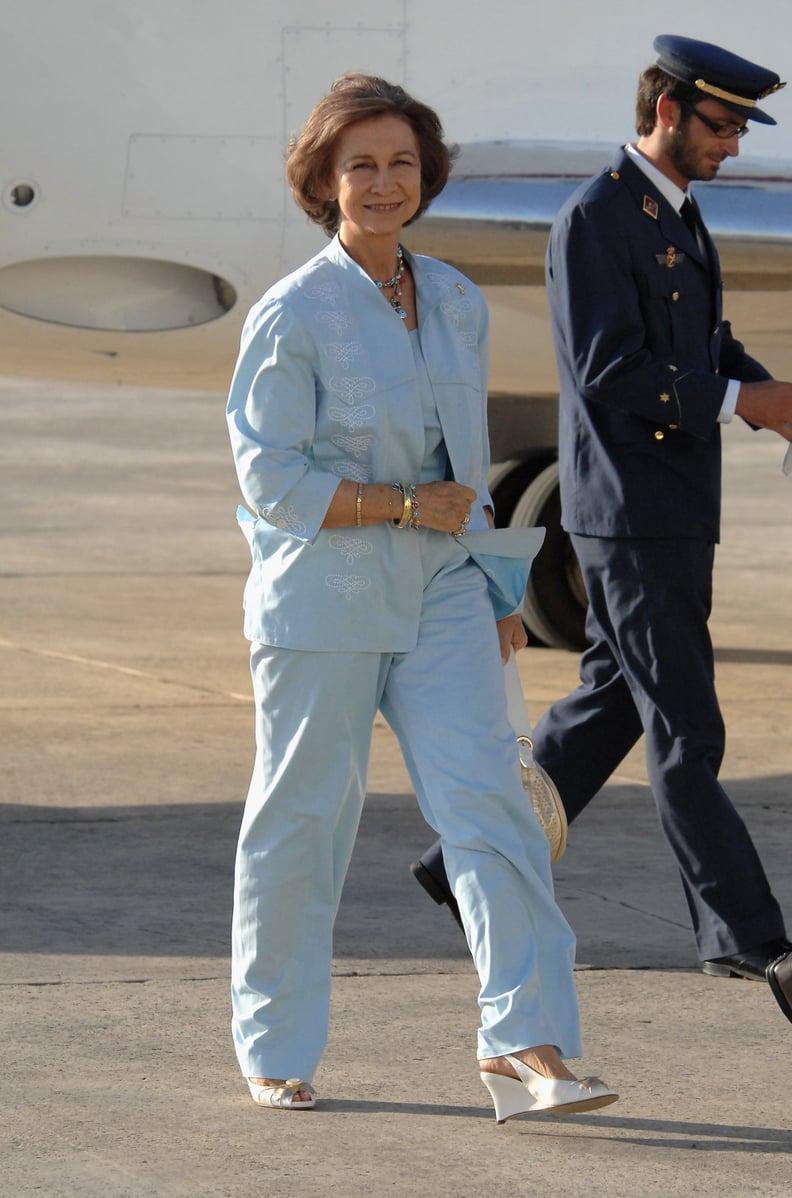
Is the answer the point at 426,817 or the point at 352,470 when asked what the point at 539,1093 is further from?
the point at 352,470

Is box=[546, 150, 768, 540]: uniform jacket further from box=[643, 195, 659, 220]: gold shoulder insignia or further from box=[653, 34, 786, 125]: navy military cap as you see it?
box=[653, 34, 786, 125]: navy military cap

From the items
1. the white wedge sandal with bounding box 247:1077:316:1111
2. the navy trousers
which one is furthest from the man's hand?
the white wedge sandal with bounding box 247:1077:316:1111

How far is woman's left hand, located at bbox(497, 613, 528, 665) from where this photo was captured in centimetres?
422

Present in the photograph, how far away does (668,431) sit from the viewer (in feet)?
16.0

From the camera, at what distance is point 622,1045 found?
445 centimetres

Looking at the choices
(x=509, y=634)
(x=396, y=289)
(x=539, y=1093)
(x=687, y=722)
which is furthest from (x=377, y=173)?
(x=539, y=1093)

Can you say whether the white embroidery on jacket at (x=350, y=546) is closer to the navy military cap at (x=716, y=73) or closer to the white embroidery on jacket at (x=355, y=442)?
the white embroidery on jacket at (x=355, y=442)

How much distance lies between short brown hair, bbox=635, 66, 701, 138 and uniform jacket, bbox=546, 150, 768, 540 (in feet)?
0.36

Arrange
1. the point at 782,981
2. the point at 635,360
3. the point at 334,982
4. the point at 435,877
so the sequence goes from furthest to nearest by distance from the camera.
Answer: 1. the point at 435,877
2. the point at 334,982
3. the point at 635,360
4. the point at 782,981

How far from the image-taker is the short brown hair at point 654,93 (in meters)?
4.86

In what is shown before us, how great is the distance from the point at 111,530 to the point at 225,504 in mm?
1784

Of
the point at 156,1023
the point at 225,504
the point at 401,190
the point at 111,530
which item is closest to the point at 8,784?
the point at 156,1023

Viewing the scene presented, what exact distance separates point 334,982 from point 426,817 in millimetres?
983

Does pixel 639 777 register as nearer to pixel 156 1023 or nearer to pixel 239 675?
pixel 239 675
